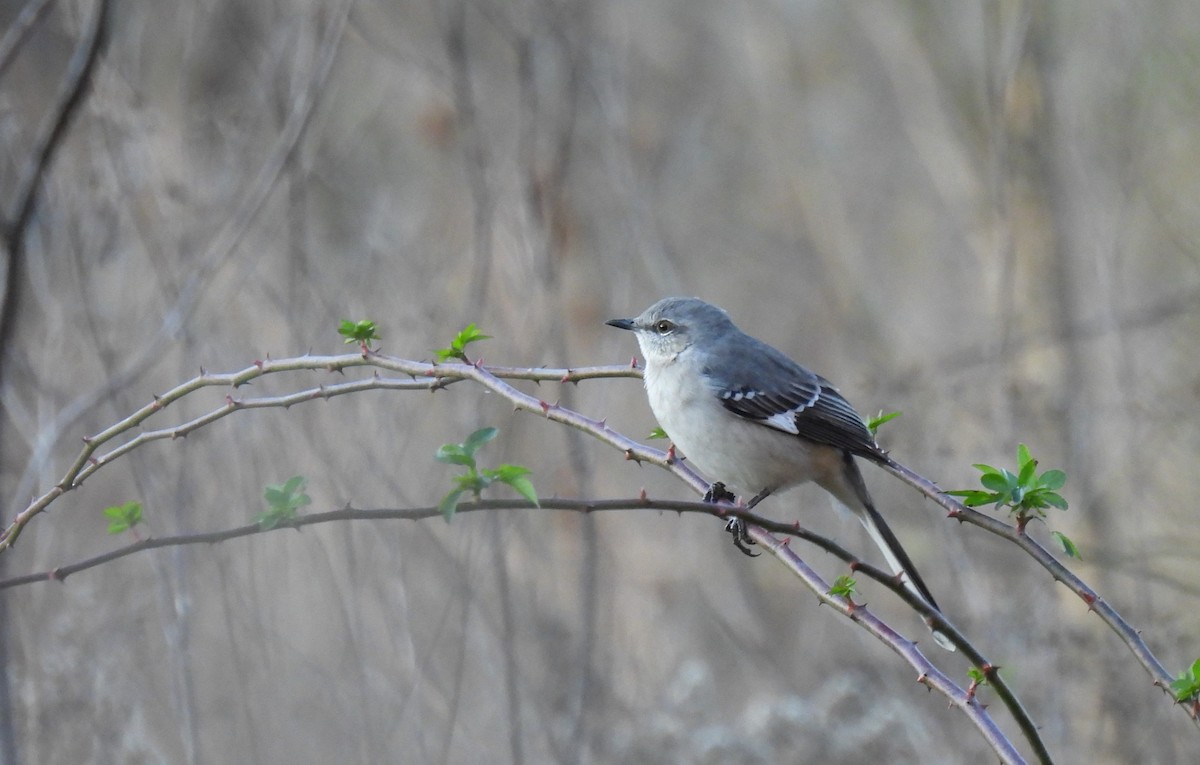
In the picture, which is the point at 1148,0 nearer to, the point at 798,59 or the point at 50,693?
the point at 798,59

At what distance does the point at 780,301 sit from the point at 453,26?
7967 millimetres

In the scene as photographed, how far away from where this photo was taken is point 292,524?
2.29m

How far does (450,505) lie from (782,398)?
2.42m

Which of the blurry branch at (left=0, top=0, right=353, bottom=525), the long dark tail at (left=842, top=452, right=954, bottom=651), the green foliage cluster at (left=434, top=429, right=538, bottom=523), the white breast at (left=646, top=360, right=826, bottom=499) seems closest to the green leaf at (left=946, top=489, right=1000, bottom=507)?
the green foliage cluster at (left=434, top=429, right=538, bottom=523)

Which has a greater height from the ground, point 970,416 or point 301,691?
point 970,416

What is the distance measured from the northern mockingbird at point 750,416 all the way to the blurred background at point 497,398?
834 millimetres

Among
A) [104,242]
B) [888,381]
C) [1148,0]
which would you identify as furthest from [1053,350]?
[104,242]

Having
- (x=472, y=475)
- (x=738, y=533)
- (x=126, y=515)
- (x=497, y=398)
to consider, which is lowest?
(x=472, y=475)

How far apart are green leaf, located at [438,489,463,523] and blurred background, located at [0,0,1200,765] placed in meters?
1.82

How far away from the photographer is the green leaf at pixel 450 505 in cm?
215

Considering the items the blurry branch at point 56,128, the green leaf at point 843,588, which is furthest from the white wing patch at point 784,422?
the blurry branch at point 56,128

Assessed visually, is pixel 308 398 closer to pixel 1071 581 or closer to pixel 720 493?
pixel 1071 581

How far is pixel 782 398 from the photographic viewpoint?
437 centimetres

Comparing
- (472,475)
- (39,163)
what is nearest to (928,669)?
(472,475)
